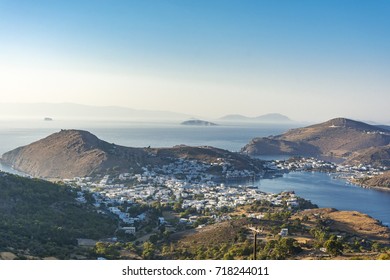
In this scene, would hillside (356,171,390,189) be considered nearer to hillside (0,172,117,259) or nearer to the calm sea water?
the calm sea water

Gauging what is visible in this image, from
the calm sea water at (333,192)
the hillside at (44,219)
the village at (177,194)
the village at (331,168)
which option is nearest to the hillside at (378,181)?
the calm sea water at (333,192)

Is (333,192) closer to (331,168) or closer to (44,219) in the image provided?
(331,168)

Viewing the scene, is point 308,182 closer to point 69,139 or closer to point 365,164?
point 365,164

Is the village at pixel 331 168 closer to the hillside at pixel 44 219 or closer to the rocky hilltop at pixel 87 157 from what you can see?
the rocky hilltop at pixel 87 157

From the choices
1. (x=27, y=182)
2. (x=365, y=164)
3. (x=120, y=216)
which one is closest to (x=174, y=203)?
(x=120, y=216)

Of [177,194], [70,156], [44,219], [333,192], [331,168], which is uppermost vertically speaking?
[70,156]

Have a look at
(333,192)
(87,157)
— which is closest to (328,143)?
(333,192)

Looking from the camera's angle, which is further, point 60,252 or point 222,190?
point 222,190
